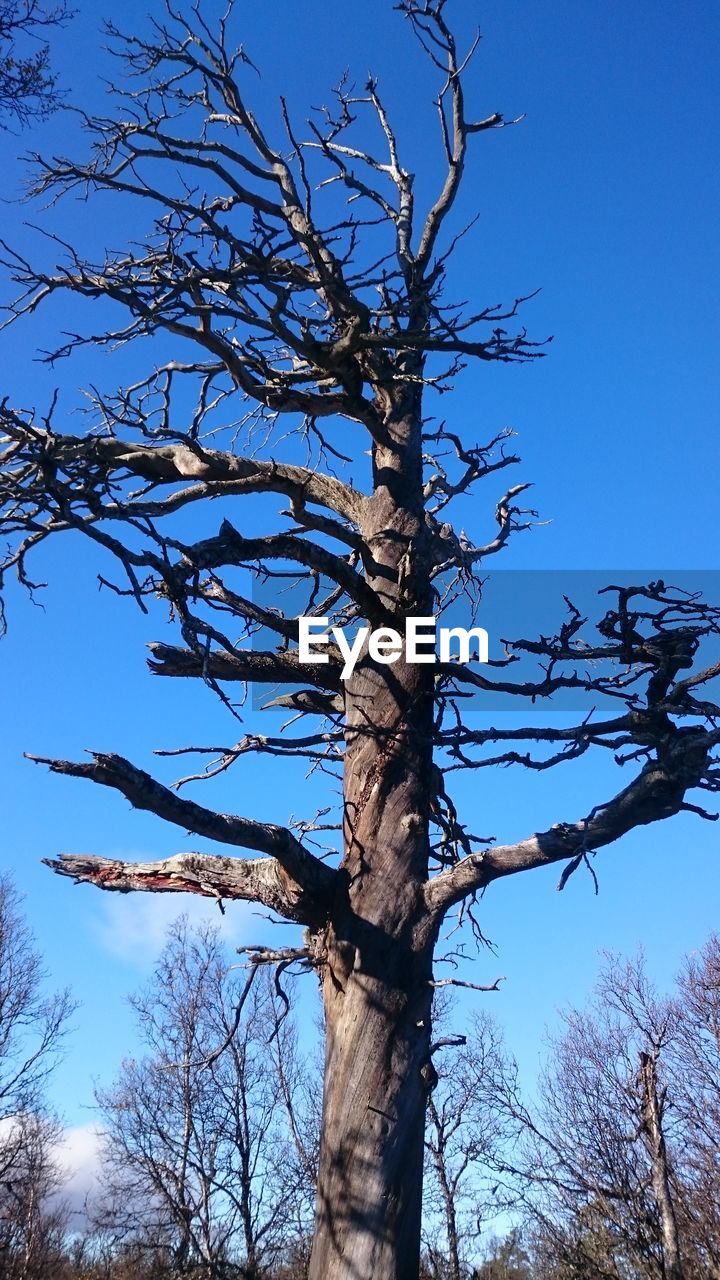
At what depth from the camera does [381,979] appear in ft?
14.0

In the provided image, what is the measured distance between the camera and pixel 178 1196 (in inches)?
793

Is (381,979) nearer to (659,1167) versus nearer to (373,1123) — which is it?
(373,1123)

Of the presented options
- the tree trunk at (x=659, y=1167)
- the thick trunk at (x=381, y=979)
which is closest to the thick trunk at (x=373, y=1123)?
the thick trunk at (x=381, y=979)

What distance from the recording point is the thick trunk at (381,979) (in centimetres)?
391

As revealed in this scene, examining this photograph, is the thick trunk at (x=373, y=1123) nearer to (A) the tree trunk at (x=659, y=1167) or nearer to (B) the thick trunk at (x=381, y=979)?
(B) the thick trunk at (x=381, y=979)

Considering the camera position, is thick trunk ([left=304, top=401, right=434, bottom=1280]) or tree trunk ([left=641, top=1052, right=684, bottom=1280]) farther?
tree trunk ([left=641, top=1052, right=684, bottom=1280])

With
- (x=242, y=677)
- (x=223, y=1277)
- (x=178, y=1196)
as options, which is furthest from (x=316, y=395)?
(x=178, y=1196)

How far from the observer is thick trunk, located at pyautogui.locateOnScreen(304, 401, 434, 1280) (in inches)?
Result: 154

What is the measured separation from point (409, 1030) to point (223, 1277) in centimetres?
265

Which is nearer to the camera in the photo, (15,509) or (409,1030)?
(409,1030)

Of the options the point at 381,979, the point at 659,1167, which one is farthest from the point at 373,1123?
the point at 659,1167

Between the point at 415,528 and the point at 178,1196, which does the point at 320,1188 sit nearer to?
the point at 415,528

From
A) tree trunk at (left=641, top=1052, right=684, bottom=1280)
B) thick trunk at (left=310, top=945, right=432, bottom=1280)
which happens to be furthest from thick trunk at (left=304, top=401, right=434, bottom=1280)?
tree trunk at (left=641, top=1052, right=684, bottom=1280)

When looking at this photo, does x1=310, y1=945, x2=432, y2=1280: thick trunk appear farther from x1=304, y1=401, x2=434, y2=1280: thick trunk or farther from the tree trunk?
the tree trunk
